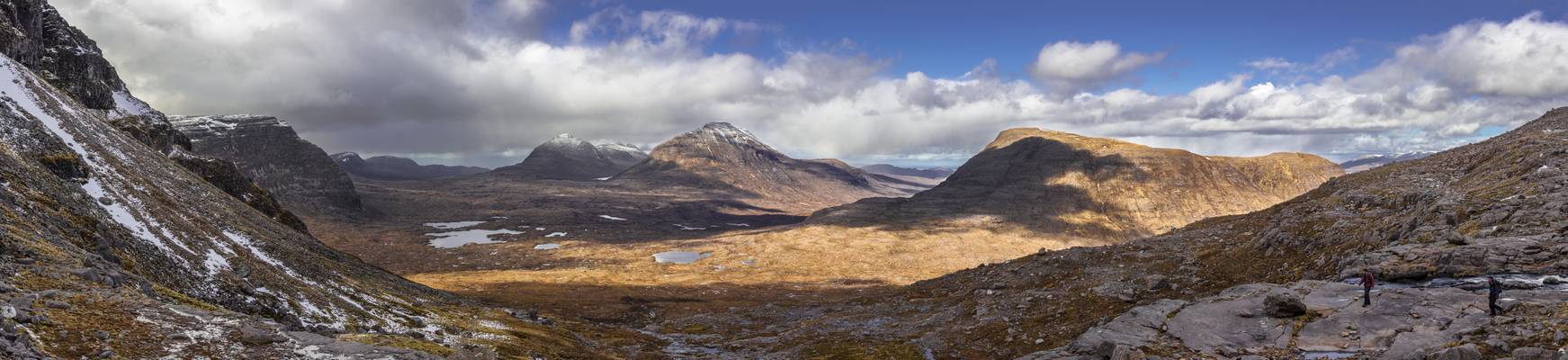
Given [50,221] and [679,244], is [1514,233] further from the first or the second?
[679,244]

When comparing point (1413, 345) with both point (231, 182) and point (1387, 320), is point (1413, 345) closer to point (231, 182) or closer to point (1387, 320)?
point (1387, 320)

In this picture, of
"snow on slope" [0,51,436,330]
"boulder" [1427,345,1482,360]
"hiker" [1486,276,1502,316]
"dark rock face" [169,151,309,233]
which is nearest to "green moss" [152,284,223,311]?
"snow on slope" [0,51,436,330]

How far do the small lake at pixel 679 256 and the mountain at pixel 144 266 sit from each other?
300 feet

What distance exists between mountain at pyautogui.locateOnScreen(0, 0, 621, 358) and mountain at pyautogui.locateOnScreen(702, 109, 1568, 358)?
3205 centimetres

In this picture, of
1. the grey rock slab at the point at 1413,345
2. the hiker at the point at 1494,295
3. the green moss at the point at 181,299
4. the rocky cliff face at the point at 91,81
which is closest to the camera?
the grey rock slab at the point at 1413,345

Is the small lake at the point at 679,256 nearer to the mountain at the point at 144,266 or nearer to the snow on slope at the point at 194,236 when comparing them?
the mountain at the point at 144,266

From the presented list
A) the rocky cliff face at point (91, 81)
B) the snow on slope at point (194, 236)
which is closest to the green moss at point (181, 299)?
the snow on slope at point (194, 236)

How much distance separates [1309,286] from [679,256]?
154m

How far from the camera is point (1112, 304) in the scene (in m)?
50.0

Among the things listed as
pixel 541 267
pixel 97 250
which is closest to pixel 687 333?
pixel 97 250

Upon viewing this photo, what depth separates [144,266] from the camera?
33.8m

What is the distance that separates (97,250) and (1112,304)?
202 feet

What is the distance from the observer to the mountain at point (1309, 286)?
23.7m

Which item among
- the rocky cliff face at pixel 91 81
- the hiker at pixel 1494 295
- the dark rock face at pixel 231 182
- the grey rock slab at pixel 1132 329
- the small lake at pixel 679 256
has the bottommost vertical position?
the small lake at pixel 679 256
